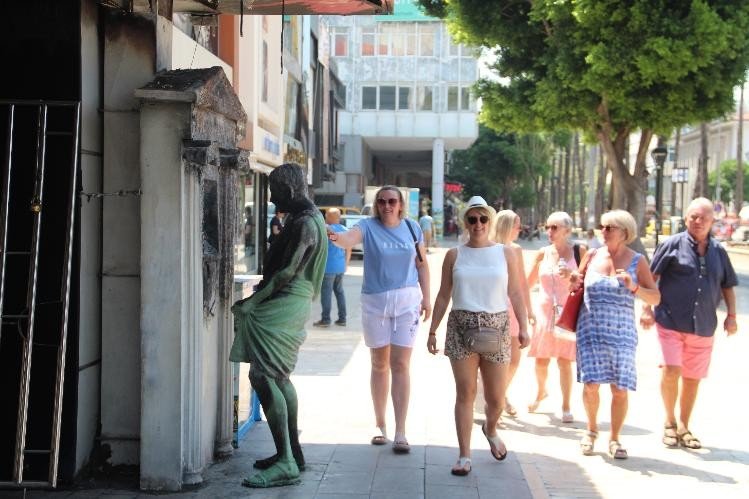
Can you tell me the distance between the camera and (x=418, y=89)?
50469 millimetres

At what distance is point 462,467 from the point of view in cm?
576

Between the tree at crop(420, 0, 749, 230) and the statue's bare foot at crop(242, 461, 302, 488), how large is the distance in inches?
590

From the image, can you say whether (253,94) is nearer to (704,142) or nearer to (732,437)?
(732,437)

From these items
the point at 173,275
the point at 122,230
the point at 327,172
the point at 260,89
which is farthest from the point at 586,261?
the point at 327,172

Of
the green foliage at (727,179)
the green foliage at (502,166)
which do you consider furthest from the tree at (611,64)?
the green foliage at (727,179)

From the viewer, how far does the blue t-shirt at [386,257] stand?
20.8 ft

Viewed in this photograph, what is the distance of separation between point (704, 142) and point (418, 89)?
14.9 metres

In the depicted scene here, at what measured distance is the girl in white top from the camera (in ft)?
19.2

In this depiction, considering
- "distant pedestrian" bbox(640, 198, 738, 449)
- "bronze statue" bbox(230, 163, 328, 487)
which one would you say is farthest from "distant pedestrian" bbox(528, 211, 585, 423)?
"bronze statue" bbox(230, 163, 328, 487)

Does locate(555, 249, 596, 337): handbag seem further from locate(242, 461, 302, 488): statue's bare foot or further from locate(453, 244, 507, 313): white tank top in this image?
locate(242, 461, 302, 488): statue's bare foot

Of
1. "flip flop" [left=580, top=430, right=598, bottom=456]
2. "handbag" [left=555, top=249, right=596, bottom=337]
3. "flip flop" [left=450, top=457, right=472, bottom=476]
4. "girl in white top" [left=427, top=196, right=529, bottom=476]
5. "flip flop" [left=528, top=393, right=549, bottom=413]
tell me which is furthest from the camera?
"flip flop" [left=528, top=393, right=549, bottom=413]

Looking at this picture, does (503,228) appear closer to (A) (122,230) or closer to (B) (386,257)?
(B) (386,257)

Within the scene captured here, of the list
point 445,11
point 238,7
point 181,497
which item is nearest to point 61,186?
point 181,497

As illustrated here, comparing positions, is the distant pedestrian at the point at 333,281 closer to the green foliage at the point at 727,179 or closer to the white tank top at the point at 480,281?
the white tank top at the point at 480,281
